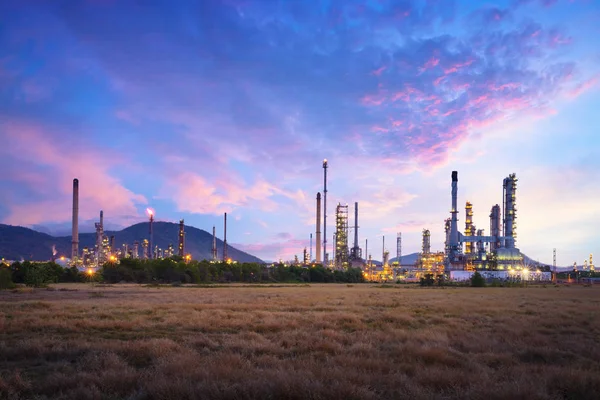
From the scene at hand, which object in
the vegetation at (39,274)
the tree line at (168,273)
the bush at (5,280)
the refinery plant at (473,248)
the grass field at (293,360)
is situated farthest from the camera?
the refinery plant at (473,248)

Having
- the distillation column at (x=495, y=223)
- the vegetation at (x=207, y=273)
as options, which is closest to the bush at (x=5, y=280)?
the vegetation at (x=207, y=273)

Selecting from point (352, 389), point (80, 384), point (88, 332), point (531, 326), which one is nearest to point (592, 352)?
point (531, 326)

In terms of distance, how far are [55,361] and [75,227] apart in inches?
5633

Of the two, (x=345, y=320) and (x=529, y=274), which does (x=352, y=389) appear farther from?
(x=529, y=274)

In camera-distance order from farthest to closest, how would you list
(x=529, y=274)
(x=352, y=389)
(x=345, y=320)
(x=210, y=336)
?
(x=529, y=274) < (x=345, y=320) < (x=210, y=336) < (x=352, y=389)

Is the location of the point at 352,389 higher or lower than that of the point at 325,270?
higher

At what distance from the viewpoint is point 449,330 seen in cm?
2088

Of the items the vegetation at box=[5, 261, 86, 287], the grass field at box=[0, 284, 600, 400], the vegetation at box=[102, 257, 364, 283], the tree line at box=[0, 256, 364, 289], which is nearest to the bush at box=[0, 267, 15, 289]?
the vegetation at box=[5, 261, 86, 287]

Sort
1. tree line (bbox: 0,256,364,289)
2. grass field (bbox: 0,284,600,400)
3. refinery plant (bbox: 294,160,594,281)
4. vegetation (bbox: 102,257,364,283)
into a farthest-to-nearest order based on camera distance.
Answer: refinery plant (bbox: 294,160,594,281)
vegetation (bbox: 102,257,364,283)
tree line (bbox: 0,256,364,289)
grass field (bbox: 0,284,600,400)

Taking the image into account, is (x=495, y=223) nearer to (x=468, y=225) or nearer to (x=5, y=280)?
(x=468, y=225)

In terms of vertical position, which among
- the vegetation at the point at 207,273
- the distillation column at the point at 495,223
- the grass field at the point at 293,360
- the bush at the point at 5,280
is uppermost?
the distillation column at the point at 495,223

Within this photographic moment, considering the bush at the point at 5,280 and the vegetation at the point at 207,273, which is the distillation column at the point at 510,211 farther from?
the bush at the point at 5,280

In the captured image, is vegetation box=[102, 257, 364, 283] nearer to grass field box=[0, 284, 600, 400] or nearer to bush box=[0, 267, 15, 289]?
bush box=[0, 267, 15, 289]

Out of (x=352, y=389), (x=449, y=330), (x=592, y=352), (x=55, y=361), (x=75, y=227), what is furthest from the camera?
(x=75, y=227)
